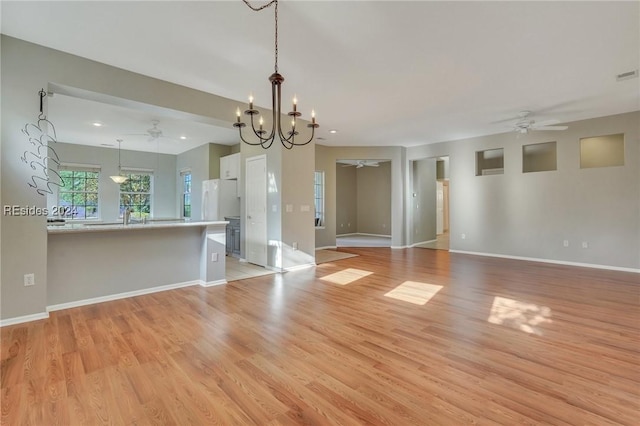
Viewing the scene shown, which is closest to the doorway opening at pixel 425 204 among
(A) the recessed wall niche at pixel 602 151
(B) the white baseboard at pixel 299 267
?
(A) the recessed wall niche at pixel 602 151

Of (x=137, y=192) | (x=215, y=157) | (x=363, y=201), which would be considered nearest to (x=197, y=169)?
(x=215, y=157)

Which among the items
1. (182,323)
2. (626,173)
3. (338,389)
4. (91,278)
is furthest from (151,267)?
(626,173)

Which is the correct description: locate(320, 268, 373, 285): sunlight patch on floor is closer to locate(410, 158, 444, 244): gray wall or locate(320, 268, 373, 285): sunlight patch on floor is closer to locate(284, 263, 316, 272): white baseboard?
locate(284, 263, 316, 272): white baseboard

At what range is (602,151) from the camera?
5707 mm

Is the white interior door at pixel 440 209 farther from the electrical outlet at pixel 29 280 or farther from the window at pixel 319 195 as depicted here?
the electrical outlet at pixel 29 280

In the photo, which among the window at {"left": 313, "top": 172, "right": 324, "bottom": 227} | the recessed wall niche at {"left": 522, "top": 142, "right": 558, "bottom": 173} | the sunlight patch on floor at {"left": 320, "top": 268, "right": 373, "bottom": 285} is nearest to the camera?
the sunlight patch on floor at {"left": 320, "top": 268, "right": 373, "bottom": 285}

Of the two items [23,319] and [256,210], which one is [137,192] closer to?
[256,210]

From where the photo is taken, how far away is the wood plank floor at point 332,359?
5.67ft

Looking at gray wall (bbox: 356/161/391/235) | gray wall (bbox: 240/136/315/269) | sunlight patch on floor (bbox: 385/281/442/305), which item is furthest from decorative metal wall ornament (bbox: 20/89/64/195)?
gray wall (bbox: 356/161/391/235)

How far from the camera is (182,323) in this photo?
3.02 m

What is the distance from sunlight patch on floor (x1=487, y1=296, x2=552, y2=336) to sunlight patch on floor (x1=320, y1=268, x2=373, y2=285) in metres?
2.01

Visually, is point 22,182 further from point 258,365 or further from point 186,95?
point 258,365

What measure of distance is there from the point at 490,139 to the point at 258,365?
701 centimetres

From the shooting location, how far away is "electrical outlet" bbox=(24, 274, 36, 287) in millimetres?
3055
